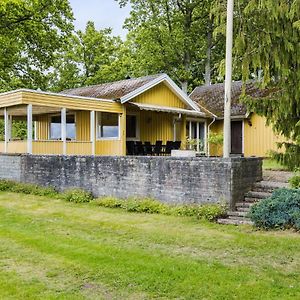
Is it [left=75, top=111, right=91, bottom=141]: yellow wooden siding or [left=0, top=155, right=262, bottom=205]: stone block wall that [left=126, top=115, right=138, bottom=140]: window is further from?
[left=0, top=155, right=262, bottom=205]: stone block wall

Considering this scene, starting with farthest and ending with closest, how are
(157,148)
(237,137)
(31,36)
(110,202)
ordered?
(31,36), (237,137), (157,148), (110,202)

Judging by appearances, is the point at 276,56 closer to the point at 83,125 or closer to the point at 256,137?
the point at 83,125

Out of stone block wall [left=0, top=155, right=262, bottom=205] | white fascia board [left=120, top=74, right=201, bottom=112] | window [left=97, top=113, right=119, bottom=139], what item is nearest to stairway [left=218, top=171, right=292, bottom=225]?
stone block wall [left=0, top=155, right=262, bottom=205]

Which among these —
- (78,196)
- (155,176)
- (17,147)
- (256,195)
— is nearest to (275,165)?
(256,195)

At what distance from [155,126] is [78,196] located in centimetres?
1060

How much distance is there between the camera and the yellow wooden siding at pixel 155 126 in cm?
2262

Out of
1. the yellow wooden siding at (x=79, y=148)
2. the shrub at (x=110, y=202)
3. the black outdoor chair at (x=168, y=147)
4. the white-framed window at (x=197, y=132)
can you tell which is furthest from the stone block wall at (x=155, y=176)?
the white-framed window at (x=197, y=132)

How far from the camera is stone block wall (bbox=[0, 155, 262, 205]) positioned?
34.1 ft

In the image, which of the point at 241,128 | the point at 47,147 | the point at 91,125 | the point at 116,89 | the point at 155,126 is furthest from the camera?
the point at 241,128

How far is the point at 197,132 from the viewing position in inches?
992

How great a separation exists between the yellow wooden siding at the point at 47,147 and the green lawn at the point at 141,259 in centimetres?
737

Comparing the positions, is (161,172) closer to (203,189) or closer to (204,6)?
(203,189)

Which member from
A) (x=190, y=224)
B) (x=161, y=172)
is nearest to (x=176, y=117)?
(x=161, y=172)

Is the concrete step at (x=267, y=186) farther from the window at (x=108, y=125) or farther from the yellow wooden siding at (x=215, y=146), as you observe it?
the yellow wooden siding at (x=215, y=146)
